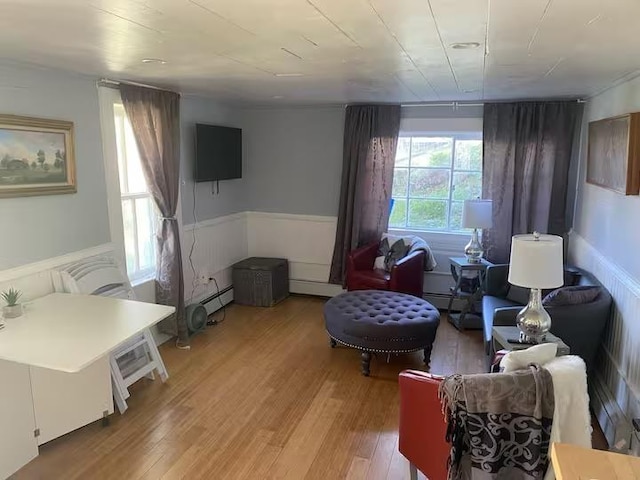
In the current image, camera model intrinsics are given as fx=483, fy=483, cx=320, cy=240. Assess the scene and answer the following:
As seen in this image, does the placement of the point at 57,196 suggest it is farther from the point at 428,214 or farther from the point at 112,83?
the point at 428,214

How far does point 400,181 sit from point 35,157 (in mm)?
3641

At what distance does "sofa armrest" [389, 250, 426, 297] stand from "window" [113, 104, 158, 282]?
226 cm

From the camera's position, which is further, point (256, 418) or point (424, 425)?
point (256, 418)

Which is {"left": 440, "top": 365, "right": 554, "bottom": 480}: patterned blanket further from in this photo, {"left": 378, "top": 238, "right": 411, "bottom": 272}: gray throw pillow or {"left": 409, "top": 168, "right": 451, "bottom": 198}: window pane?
{"left": 409, "top": 168, "right": 451, "bottom": 198}: window pane

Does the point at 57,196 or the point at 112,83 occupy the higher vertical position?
the point at 112,83

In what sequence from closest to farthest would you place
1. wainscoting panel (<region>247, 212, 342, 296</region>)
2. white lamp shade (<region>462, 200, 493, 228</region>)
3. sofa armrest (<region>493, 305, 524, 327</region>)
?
sofa armrest (<region>493, 305, 524, 327</region>), white lamp shade (<region>462, 200, 493, 228</region>), wainscoting panel (<region>247, 212, 342, 296</region>)

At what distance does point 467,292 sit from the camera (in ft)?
16.2

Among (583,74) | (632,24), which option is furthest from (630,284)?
(632,24)

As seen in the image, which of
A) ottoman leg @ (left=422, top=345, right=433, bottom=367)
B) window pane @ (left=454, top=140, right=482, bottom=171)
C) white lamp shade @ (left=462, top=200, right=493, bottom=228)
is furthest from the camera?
window pane @ (left=454, top=140, right=482, bottom=171)

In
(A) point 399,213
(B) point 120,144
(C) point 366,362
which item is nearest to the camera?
(C) point 366,362

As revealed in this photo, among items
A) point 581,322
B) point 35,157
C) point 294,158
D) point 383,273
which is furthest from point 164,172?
point 581,322

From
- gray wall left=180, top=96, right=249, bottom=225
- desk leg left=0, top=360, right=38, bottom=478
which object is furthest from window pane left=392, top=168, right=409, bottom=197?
desk leg left=0, top=360, right=38, bottom=478

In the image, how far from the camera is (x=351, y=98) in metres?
4.66

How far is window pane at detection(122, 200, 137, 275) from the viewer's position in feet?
13.4
